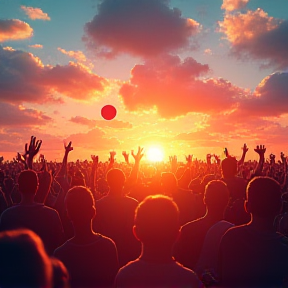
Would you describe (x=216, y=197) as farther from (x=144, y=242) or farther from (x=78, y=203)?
(x=144, y=242)

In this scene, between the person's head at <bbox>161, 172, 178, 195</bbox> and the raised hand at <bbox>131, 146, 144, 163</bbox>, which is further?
the raised hand at <bbox>131, 146, 144, 163</bbox>

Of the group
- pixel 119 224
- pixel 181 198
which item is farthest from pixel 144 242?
pixel 181 198

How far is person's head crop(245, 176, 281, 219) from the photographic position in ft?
11.4

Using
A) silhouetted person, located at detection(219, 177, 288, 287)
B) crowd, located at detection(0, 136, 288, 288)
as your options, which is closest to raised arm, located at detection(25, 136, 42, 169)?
crowd, located at detection(0, 136, 288, 288)

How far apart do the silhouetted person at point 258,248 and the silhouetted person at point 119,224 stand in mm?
2219

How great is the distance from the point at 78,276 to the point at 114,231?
187 cm

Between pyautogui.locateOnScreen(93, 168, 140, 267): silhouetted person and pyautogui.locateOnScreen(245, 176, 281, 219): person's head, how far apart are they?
8.30ft

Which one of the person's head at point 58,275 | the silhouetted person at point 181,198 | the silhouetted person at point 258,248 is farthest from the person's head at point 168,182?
the person's head at point 58,275

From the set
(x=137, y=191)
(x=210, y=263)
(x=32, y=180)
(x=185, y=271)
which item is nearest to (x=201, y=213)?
(x=137, y=191)

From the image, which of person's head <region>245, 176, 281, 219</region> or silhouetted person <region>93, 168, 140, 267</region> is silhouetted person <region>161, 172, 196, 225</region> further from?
person's head <region>245, 176, 281, 219</region>

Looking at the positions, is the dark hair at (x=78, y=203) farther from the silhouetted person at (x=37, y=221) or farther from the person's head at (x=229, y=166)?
the person's head at (x=229, y=166)

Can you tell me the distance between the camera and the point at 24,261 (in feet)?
Result: 3.84

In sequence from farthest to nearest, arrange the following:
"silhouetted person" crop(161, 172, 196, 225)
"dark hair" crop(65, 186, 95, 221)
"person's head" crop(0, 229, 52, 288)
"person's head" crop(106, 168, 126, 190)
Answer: "silhouetted person" crop(161, 172, 196, 225), "person's head" crop(106, 168, 126, 190), "dark hair" crop(65, 186, 95, 221), "person's head" crop(0, 229, 52, 288)

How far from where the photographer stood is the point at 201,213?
7094mm
